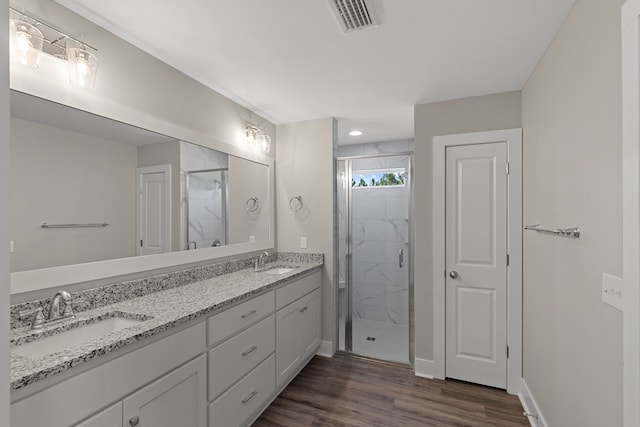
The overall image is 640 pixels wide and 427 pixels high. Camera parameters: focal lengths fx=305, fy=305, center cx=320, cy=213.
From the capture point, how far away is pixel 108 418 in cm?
117

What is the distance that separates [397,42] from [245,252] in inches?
83.3

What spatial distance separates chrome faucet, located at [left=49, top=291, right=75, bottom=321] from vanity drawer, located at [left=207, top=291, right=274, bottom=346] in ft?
2.13

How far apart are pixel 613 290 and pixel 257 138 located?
2.73 metres

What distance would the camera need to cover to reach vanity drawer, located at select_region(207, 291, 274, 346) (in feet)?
5.63

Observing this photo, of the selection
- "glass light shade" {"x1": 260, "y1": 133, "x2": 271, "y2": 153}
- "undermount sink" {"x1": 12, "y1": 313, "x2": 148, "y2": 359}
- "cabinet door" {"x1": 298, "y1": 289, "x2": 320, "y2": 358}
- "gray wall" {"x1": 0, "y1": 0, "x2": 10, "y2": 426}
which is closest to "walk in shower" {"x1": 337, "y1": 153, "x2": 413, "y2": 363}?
"cabinet door" {"x1": 298, "y1": 289, "x2": 320, "y2": 358}

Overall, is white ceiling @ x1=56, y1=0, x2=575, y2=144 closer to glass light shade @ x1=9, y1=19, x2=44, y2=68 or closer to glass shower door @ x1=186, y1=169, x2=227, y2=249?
glass light shade @ x1=9, y1=19, x2=44, y2=68

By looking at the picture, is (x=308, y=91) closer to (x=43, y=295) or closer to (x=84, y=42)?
(x=84, y=42)

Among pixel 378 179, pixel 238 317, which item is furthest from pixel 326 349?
pixel 378 179

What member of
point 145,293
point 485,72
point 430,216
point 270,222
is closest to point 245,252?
point 270,222

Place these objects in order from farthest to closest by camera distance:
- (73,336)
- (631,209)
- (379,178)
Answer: (379,178)
(73,336)
(631,209)

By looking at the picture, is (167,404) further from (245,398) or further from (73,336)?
(245,398)

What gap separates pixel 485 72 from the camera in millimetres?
2209

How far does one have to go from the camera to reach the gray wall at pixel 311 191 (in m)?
3.17

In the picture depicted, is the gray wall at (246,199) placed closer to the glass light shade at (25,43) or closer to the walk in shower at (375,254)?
the walk in shower at (375,254)
